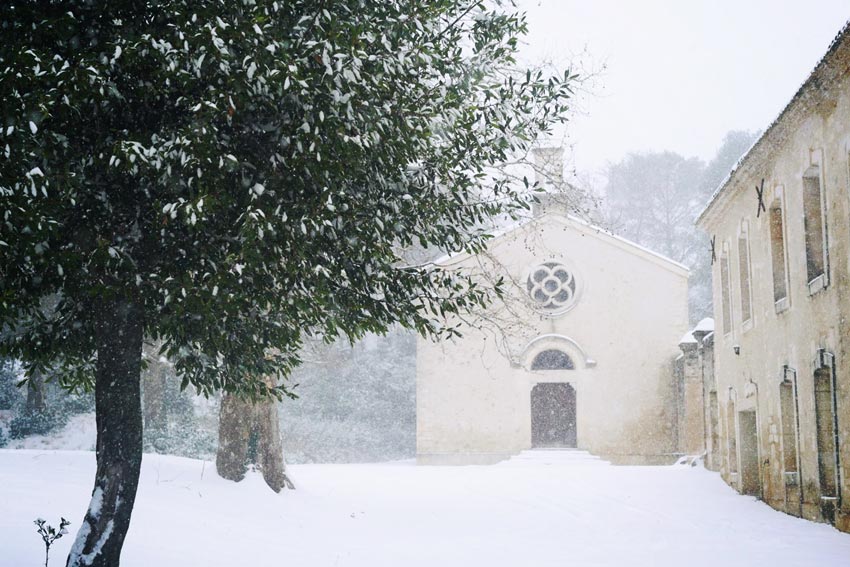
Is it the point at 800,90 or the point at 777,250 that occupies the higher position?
the point at 800,90

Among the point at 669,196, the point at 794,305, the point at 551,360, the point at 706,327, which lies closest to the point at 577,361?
the point at 551,360

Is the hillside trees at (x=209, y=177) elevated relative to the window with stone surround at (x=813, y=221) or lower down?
lower down

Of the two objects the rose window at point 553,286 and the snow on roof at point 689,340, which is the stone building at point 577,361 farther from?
the snow on roof at point 689,340

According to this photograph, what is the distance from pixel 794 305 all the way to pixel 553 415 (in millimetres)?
20549

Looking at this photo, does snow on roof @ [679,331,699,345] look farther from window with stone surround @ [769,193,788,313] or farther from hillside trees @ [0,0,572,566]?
hillside trees @ [0,0,572,566]

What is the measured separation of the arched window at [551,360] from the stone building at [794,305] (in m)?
12.2

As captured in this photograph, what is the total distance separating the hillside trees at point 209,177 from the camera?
679 cm

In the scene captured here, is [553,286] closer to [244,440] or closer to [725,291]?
[725,291]

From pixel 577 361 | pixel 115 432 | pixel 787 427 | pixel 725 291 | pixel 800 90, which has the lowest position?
pixel 115 432

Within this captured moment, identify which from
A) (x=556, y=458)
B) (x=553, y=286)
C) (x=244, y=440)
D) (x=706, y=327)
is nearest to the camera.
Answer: (x=244, y=440)

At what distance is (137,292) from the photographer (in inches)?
294

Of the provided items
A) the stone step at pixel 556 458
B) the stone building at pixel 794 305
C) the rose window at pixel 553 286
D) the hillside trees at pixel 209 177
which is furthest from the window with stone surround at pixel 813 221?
the rose window at pixel 553 286

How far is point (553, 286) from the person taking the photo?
3216 cm

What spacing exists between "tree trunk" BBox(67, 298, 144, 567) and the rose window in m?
24.4
